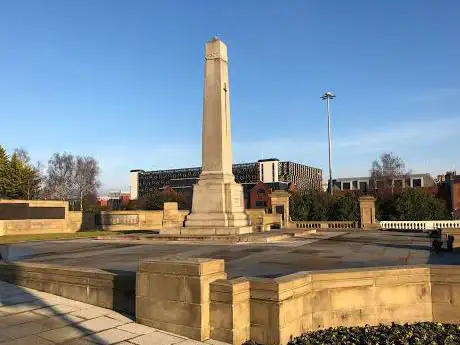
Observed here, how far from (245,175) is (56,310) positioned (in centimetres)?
14310

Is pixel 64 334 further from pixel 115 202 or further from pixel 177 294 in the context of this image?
pixel 115 202

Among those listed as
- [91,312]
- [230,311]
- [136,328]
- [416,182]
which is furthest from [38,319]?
[416,182]

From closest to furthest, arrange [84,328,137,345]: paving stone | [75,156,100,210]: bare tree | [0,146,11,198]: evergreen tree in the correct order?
[84,328,137,345]: paving stone
[0,146,11,198]: evergreen tree
[75,156,100,210]: bare tree

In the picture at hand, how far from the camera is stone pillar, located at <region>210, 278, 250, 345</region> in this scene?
19.1 feet

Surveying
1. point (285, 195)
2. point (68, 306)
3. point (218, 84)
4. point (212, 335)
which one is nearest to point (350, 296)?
point (212, 335)

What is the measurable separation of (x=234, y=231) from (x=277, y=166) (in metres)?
132

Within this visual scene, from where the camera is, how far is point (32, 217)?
107 feet

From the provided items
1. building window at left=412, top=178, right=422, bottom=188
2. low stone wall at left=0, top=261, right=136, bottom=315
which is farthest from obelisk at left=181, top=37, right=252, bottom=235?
building window at left=412, top=178, right=422, bottom=188

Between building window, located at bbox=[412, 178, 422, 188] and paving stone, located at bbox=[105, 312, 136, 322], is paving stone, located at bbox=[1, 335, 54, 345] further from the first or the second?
building window, located at bbox=[412, 178, 422, 188]

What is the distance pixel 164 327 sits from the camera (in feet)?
20.7

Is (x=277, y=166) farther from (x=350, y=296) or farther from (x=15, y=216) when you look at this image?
(x=350, y=296)

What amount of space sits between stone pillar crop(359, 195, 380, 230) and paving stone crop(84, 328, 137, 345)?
86.1ft

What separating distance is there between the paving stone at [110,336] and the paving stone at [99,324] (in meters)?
0.20

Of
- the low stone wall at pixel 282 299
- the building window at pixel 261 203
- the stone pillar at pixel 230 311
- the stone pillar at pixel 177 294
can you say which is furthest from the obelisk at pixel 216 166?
the building window at pixel 261 203
